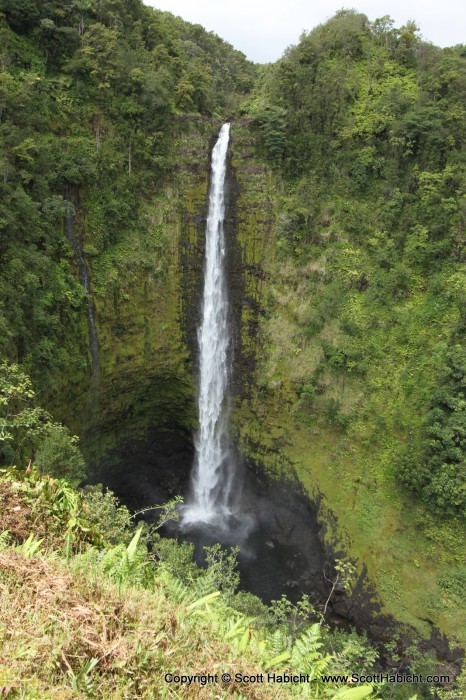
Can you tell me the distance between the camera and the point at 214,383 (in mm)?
19531

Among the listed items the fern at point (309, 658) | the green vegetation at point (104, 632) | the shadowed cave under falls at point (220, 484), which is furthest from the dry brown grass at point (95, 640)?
the shadowed cave under falls at point (220, 484)

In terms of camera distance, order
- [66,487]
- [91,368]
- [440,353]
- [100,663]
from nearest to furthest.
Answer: [100,663] < [66,487] < [440,353] < [91,368]

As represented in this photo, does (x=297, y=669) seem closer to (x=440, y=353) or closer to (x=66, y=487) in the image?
(x=66, y=487)

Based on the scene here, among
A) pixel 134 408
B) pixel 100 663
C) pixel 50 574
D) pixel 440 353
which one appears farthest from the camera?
pixel 134 408

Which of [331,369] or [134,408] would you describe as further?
[134,408]

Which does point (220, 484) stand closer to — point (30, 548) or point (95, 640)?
point (30, 548)

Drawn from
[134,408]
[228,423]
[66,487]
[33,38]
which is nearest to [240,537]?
[228,423]

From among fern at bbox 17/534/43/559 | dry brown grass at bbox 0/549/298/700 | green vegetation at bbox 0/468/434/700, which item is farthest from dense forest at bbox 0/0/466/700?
dry brown grass at bbox 0/549/298/700

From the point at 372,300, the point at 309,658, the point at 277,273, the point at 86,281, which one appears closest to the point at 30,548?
the point at 309,658

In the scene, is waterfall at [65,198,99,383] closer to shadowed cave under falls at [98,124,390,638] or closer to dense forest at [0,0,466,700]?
dense forest at [0,0,466,700]

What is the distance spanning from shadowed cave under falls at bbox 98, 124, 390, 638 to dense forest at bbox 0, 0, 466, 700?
23.1 inches

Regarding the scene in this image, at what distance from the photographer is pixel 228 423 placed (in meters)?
19.5

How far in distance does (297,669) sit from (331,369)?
14752mm

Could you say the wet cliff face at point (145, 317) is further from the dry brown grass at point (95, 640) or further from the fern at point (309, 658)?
the fern at point (309, 658)
